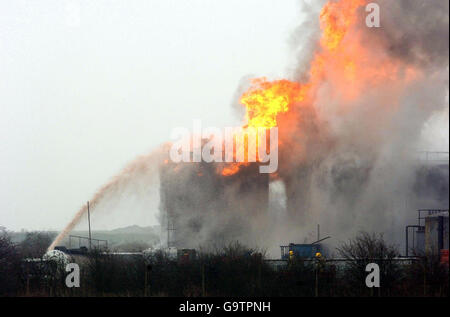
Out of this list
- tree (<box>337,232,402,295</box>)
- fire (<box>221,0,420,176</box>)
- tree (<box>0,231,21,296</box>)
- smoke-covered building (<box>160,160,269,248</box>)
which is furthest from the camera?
smoke-covered building (<box>160,160,269,248</box>)

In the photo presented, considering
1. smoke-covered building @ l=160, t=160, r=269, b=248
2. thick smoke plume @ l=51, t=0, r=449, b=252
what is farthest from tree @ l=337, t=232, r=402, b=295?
smoke-covered building @ l=160, t=160, r=269, b=248

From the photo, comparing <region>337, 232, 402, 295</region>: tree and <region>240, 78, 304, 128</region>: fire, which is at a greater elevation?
<region>240, 78, 304, 128</region>: fire

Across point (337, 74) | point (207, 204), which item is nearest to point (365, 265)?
point (337, 74)

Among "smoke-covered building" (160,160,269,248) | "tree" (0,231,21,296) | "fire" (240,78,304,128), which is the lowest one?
"tree" (0,231,21,296)

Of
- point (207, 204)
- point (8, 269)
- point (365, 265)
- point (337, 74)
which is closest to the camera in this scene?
point (365, 265)

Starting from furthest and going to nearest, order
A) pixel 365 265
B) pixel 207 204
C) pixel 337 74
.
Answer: pixel 207 204
pixel 337 74
pixel 365 265

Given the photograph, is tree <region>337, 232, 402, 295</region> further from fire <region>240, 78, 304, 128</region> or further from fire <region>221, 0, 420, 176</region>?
fire <region>240, 78, 304, 128</region>

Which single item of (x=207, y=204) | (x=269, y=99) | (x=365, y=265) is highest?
(x=269, y=99)

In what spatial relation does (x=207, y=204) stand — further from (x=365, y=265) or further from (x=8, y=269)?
(x=365, y=265)

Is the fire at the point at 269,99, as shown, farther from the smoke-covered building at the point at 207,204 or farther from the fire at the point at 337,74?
the smoke-covered building at the point at 207,204

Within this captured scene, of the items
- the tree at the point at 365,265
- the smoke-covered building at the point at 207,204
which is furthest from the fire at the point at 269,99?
the tree at the point at 365,265

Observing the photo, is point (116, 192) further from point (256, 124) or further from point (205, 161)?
point (256, 124)

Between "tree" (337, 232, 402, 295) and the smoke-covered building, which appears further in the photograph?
the smoke-covered building

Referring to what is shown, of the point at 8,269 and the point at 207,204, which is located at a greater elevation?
the point at 207,204
